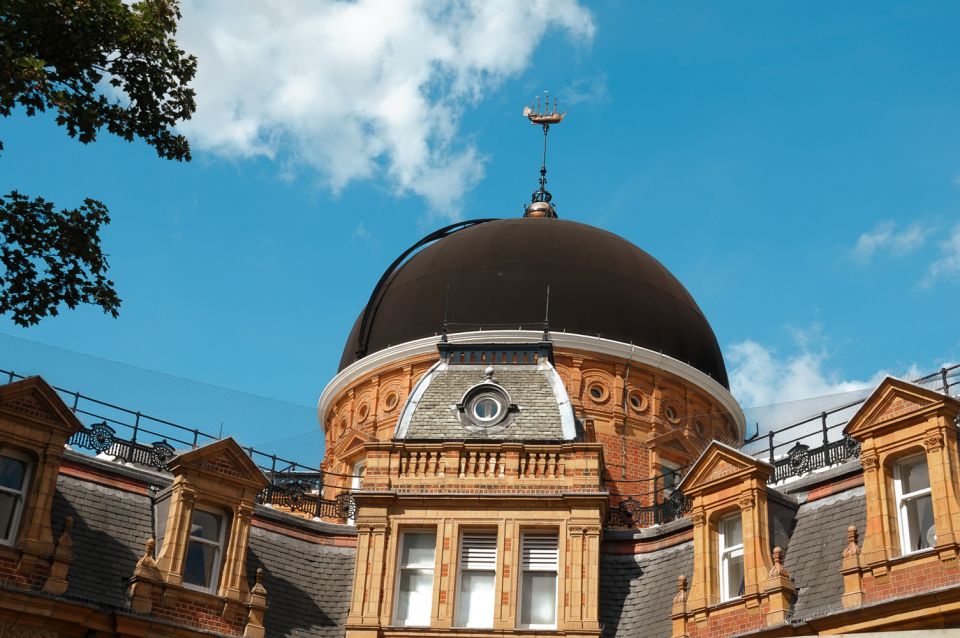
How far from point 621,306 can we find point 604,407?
2.97 meters

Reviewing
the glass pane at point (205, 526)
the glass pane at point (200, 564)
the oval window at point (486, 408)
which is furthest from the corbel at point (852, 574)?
the glass pane at point (205, 526)

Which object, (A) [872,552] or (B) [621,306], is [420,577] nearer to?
(A) [872,552]

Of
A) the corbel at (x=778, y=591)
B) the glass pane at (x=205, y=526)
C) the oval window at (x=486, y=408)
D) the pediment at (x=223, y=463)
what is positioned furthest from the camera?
the oval window at (x=486, y=408)

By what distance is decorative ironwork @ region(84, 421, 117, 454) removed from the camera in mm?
27719

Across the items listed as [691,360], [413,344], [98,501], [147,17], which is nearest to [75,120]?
[147,17]

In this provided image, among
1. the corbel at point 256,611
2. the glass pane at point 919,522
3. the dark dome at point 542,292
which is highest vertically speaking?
the dark dome at point 542,292

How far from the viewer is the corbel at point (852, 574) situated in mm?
22227

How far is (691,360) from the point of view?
39.9 m

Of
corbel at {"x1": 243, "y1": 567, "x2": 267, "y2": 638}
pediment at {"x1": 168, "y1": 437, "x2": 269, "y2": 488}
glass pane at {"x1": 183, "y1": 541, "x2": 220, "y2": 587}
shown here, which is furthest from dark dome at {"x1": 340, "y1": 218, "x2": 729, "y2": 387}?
corbel at {"x1": 243, "y1": 567, "x2": 267, "y2": 638}

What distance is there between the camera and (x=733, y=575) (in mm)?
25234

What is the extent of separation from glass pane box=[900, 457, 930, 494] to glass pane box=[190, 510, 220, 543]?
1254 centimetres

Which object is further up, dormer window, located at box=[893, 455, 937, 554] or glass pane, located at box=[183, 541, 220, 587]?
dormer window, located at box=[893, 455, 937, 554]

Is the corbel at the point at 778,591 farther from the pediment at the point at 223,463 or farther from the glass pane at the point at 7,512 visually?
the glass pane at the point at 7,512

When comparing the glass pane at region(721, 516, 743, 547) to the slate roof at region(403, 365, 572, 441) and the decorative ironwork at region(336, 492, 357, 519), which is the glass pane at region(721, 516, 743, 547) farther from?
the decorative ironwork at region(336, 492, 357, 519)
